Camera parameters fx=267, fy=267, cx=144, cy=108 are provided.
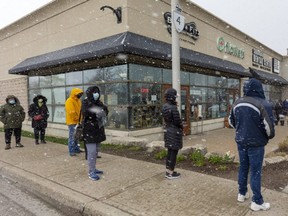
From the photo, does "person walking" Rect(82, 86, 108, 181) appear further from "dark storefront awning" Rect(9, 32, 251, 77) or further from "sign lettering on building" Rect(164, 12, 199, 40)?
"sign lettering on building" Rect(164, 12, 199, 40)

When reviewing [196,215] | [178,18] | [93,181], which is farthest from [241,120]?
[178,18]

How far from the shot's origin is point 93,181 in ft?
16.5

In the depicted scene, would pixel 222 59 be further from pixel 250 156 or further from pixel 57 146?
pixel 250 156

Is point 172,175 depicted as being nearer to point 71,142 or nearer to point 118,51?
point 71,142

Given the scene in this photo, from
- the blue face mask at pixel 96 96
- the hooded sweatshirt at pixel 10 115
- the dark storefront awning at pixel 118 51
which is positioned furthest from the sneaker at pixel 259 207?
the hooded sweatshirt at pixel 10 115

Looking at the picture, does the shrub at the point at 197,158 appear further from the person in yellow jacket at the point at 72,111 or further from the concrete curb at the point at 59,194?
the person in yellow jacket at the point at 72,111

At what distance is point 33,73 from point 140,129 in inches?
295

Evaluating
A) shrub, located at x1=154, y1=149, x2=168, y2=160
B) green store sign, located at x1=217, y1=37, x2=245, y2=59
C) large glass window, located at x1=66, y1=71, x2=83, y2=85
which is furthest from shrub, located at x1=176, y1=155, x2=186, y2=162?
green store sign, located at x1=217, y1=37, x2=245, y2=59

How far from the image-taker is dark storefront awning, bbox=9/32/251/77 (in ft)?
26.7

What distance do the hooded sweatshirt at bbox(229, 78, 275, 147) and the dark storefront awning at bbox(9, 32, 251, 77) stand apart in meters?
4.77

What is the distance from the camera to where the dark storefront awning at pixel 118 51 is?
8.13 m

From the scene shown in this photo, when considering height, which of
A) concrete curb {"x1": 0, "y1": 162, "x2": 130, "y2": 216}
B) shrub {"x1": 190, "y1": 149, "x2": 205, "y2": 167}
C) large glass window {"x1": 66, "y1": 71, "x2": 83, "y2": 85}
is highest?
large glass window {"x1": 66, "y1": 71, "x2": 83, "y2": 85}

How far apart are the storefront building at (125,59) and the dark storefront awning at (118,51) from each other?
1.3 inches

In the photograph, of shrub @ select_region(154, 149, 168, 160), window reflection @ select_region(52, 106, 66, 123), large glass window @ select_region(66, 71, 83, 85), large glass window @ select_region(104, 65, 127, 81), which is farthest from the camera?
window reflection @ select_region(52, 106, 66, 123)
